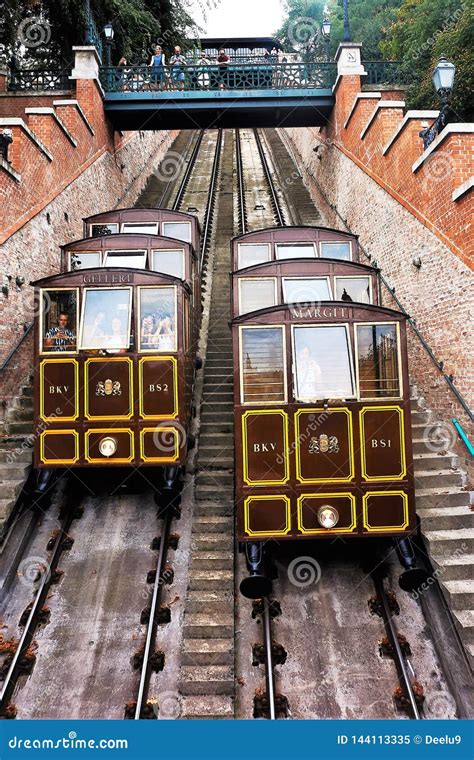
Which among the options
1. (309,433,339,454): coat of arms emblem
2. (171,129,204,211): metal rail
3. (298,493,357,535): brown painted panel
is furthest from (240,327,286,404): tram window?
(171,129,204,211): metal rail

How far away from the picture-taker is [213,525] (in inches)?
260

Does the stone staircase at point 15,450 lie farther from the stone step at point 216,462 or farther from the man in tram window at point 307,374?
the man in tram window at point 307,374

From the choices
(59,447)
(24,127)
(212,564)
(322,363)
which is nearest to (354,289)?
(322,363)

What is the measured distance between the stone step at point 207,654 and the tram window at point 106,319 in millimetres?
3512

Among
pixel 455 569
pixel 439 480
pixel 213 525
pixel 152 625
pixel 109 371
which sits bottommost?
pixel 152 625

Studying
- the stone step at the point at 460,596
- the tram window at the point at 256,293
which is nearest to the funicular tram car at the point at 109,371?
the tram window at the point at 256,293

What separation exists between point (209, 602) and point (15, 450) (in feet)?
11.9

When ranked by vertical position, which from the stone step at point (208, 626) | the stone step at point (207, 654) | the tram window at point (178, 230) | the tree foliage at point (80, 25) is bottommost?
the stone step at point (207, 654)

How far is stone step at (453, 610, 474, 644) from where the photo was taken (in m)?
5.10

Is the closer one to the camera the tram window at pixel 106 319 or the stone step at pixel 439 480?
the tram window at pixel 106 319

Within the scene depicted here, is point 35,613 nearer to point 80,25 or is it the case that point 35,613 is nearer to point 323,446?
point 323,446

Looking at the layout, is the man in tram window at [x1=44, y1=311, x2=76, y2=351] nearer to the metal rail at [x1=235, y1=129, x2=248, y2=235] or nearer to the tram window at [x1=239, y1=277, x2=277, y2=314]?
the tram window at [x1=239, y1=277, x2=277, y2=314]

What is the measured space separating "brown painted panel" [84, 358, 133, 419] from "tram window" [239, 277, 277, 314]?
6.29 feet

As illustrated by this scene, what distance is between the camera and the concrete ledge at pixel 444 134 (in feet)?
22.6
